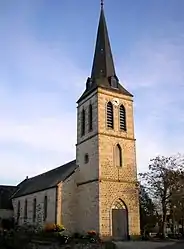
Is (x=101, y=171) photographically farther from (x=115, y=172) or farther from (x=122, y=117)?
(x=122, y=117)

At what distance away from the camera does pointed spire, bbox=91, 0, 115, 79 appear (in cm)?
3262

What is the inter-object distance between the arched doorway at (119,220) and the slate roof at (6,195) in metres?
22.1

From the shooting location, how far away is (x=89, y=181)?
28.7 metres

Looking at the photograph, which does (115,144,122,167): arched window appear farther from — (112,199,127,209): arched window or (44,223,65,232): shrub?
(44,223,65,232): shrub

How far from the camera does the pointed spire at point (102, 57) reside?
107ft

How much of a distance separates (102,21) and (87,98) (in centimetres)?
949

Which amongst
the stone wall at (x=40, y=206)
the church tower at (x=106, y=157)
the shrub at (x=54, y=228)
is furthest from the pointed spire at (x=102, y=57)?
the shrub at (x=54, y=228)

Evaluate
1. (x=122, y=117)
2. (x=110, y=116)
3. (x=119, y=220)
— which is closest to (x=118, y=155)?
(x=110, y=116)

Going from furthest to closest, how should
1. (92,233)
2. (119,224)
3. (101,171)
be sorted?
1. (101,171)
2. (119,224)
3. (92,233)

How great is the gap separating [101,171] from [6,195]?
24442mm

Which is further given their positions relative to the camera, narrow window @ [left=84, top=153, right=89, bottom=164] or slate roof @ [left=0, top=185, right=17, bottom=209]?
slate roof @ [left=0, top=185, right=17, bottom=209]

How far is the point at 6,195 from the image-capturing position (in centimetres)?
4706

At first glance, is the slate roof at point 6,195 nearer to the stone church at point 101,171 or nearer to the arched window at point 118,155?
the stone church at point 101,171

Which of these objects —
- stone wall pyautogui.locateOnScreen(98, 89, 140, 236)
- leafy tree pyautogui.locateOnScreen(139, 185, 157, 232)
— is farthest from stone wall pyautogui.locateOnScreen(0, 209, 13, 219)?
stone wall pyautogui.locateOnScreen(98, 89, 140, 236)
